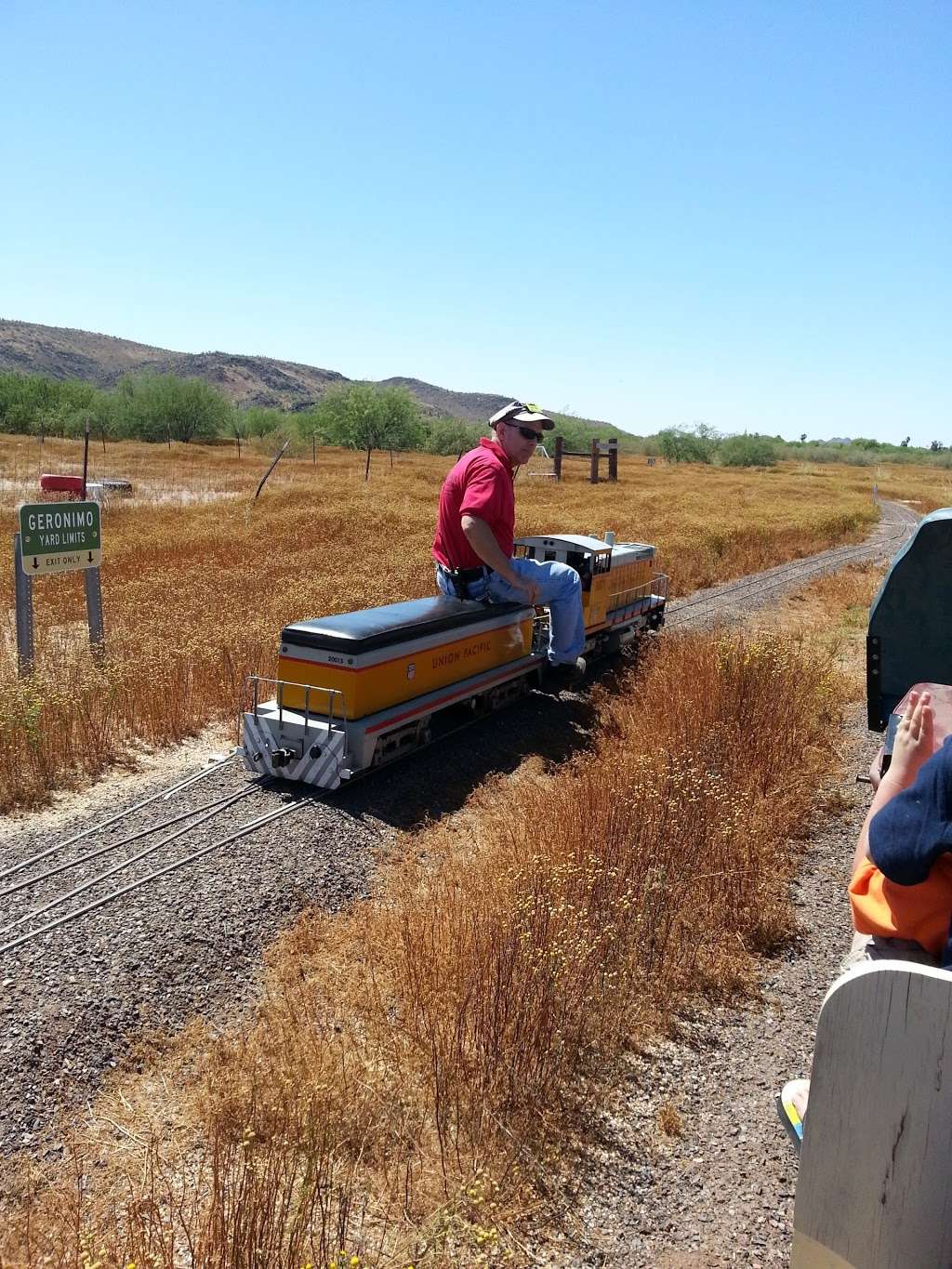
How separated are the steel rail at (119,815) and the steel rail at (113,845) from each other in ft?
0.54

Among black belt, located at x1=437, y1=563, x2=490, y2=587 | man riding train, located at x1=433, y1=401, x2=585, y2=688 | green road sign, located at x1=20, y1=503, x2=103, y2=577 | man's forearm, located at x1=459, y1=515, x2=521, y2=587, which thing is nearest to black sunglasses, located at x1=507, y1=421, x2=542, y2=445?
man riding train, located at x1=433, y1=401, x2=585, y2=688

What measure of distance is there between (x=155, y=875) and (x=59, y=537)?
4966 millimetres

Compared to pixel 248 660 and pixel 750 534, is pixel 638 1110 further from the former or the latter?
pixel 750 534

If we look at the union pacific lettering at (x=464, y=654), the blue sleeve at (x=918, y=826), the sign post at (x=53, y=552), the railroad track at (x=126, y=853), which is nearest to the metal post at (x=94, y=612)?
the sign post at (x=53, y=552)

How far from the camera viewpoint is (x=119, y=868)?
5359 mm

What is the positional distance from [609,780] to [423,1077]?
9.26ft

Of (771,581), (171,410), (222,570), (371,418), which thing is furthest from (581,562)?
(171,410)

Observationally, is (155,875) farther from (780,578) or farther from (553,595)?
(780,578)

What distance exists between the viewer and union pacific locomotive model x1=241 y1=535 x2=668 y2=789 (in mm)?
6477

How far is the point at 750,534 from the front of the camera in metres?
23.4

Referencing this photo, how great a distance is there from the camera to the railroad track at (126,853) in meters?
4.87

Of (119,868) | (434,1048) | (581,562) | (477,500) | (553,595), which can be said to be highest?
(477,500)

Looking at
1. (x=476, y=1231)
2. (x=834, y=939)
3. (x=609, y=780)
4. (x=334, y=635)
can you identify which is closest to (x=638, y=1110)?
(x=476, y=1231)

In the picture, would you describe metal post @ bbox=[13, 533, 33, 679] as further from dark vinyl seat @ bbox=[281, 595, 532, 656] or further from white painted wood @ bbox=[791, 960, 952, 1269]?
white painted wood @ bbox=[791, 960, 952, 1269]
